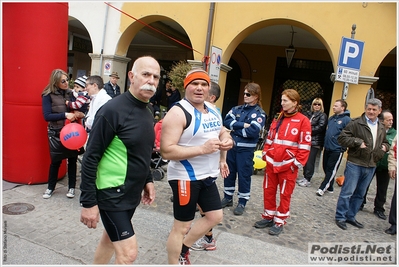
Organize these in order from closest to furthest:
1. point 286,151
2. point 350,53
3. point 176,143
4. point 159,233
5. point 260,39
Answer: point 176,143
point 159,233
point 286,151
point 350,53
point 260,39

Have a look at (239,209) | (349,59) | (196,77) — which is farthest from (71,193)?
(349,59)

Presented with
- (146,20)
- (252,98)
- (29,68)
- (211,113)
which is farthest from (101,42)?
(211,113)

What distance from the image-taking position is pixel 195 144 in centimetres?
261

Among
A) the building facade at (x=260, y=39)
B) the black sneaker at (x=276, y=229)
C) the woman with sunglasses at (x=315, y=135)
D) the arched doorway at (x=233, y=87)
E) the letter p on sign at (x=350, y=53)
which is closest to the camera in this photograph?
the black sneaker at (x=276, y=229)

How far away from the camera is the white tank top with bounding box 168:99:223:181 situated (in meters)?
2.58

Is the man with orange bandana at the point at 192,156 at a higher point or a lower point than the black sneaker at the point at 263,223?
higher

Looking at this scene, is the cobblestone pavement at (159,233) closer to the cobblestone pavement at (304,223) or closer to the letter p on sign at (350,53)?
the cobblestone pavement at (304,223)

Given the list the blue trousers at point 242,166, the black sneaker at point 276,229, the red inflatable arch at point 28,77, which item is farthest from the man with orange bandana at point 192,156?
the red inflatable arch at point 28,77

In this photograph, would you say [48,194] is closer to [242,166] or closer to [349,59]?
[242,166]

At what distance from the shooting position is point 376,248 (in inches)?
152

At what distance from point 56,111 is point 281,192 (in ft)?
10.7

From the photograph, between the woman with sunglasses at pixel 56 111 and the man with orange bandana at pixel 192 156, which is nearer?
the man with orange bandana at pixel 192 156

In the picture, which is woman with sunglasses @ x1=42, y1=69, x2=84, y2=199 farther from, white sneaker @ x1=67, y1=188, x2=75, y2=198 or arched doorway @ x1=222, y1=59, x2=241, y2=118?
arched doorway @ x1=222, y1=59, x2=241, y2=118

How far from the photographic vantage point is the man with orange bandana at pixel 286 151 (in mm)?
3730
